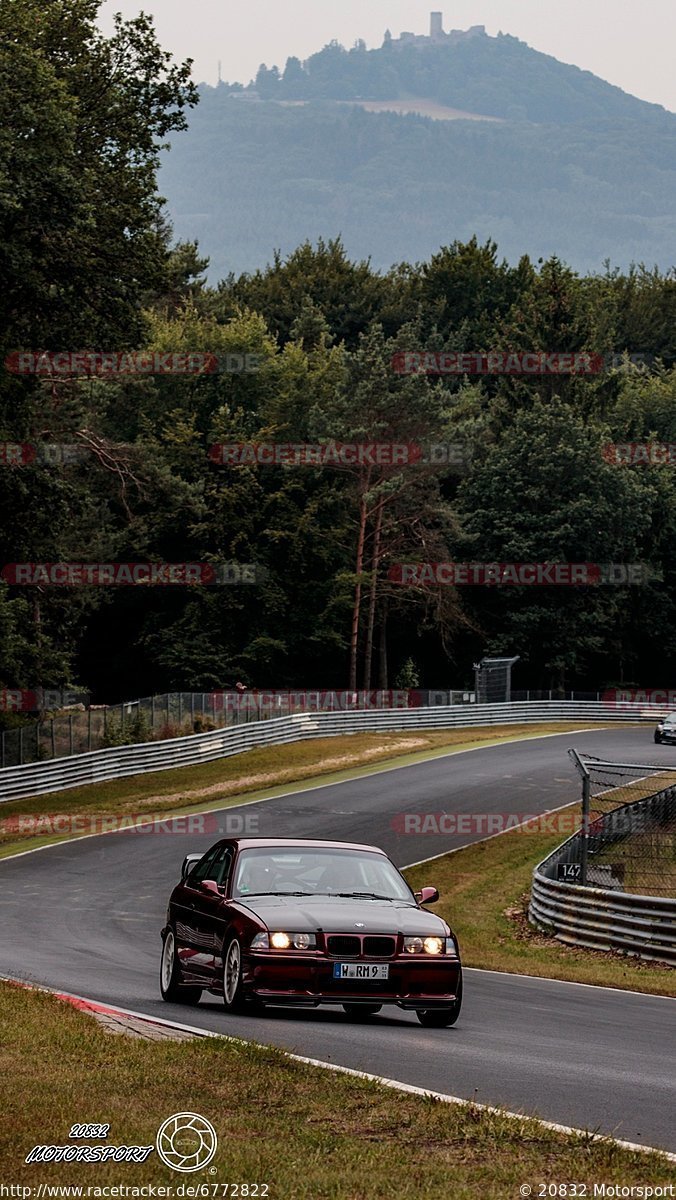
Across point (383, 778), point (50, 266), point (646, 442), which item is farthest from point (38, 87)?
point (646, 442)

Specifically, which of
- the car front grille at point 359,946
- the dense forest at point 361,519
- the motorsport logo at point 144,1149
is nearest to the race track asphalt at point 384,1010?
the car front grille at point 359,946

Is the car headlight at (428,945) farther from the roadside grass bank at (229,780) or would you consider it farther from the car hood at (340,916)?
the roadside grass bank at (229,780)

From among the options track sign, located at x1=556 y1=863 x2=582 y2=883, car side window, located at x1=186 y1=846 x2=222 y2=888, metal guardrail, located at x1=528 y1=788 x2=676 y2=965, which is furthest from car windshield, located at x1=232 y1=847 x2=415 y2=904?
track sign, located at x1=556 y1=863 x2=582 y2=883

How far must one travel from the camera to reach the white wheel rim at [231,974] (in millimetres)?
12078

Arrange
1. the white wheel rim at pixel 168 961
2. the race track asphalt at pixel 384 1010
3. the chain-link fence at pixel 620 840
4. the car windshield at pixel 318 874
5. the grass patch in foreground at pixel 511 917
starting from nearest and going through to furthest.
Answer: the race track asphalt at pixel 384 1010, the car windshield at pixel 318 874, the white wheel rim at pixel 168 961, the grass patch in foreground at pixel 511 917, the chain-link fence at pixel 620 840

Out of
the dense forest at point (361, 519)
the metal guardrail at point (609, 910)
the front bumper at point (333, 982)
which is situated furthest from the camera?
the dense forest at point (361, 519)

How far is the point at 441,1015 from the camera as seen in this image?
12.3 metres

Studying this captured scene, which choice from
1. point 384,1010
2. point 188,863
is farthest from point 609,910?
point 188,863

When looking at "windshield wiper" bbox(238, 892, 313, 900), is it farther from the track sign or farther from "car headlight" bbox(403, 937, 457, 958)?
the track sign

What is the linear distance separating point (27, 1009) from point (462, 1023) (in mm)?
3409

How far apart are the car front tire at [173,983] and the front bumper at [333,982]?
5.51ft

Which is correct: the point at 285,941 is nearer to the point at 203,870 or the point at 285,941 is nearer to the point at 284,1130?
the point at 203,870

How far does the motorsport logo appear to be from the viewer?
6.70 metres

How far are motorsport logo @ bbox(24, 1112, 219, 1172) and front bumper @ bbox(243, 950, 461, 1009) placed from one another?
174 inches
